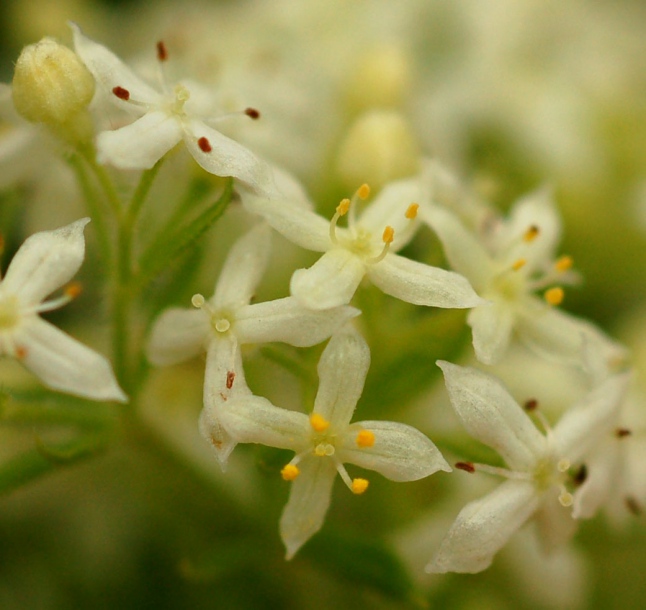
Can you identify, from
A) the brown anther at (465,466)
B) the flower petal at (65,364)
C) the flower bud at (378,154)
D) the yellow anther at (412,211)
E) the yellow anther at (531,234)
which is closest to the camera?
the flower petal at (65,364)

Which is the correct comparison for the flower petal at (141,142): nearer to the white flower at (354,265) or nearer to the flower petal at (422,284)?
the white flower at (354,265)

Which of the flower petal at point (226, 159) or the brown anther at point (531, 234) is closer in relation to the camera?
the flower petal at point (226, 159)

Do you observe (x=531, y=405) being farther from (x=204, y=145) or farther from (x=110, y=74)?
(x=110, y=74)

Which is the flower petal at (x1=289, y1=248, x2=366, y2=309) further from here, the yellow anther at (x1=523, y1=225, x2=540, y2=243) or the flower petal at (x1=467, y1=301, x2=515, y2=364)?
the yellow anther at (x1=523, y1=225, x2=540, y2=243)

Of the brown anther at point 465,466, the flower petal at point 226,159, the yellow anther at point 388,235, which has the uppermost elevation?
the flower petal at point 226,159

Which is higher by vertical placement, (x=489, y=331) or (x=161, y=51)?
(x=161, y=51)

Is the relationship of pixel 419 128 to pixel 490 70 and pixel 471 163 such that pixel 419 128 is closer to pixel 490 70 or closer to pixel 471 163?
pixel 471 163

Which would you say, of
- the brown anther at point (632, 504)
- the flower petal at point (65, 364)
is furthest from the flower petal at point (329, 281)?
the brown anther at point (632, 504)

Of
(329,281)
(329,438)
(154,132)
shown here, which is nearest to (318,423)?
(329,438)
